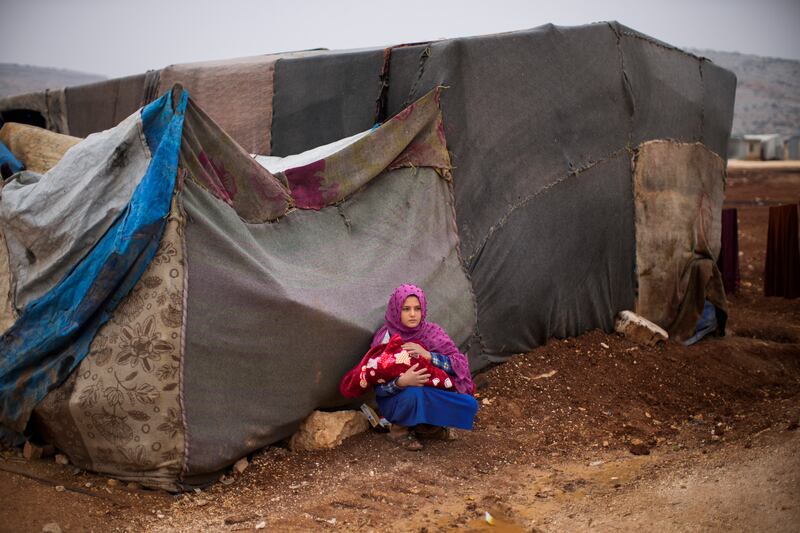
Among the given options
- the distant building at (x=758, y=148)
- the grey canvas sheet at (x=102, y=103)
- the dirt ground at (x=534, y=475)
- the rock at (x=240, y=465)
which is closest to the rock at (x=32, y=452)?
the dirt ground at (x=534, y=475)

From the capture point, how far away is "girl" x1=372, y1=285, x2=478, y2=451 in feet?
11.7

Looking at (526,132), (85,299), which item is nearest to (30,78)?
(526,132)

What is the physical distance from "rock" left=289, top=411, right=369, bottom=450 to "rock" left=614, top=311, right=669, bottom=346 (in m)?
2.84

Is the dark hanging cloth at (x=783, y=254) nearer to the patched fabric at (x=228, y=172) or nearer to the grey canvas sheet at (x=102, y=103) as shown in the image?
the patched fabric at (x=228, y=172)

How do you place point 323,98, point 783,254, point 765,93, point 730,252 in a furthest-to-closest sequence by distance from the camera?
point 765,93, point 730,252, point 783,254, point 323,98

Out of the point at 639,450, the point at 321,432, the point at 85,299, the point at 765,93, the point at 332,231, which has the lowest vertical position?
the point at 639,450

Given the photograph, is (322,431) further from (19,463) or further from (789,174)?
(789,174)

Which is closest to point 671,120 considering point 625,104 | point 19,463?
point 625,104

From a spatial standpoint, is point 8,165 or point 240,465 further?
point 8,165

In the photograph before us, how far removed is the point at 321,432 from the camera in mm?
3619

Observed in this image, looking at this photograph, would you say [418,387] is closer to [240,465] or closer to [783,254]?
[240,465]

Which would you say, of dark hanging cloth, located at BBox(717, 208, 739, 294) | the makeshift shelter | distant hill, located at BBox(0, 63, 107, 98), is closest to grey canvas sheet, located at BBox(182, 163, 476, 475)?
the makeshift shelter

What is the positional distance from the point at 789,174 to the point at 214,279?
22.2 m

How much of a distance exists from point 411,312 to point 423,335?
15 centimetres
